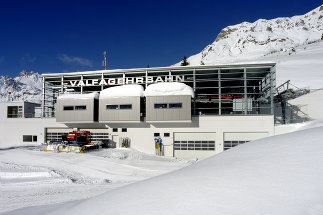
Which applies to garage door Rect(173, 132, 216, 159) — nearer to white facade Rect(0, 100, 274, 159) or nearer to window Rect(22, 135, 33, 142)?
white facade Rect(0, 100, 274, 159)

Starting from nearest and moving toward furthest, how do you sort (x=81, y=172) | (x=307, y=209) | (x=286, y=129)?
(x=307, y=209) < (x=81, y=172) < (x=286, y=129)

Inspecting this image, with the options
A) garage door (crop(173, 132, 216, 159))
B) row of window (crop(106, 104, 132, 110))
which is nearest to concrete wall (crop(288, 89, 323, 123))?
garage door (crop(173, 132, 216, 159))

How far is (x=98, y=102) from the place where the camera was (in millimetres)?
20984

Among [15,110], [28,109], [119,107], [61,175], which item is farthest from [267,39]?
[61,175]

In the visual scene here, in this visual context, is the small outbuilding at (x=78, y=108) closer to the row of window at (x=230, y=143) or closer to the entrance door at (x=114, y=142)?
the entrance door at (x=114, y=142)

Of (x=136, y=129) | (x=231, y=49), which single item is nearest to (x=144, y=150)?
(x=136, y=129)

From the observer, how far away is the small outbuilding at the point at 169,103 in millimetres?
18469

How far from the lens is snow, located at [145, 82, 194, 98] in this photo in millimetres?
18625

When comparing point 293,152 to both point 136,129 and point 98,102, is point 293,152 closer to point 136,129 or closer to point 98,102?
point 136,129

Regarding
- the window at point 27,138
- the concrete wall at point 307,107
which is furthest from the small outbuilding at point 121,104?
the concrete wall at point 307,107

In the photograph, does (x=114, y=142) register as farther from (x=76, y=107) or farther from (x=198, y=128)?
(x=198, y=128)

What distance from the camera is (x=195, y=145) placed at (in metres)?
19.5

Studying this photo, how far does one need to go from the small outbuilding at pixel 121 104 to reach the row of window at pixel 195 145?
494 centimetres

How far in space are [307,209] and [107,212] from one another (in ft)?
11.1
